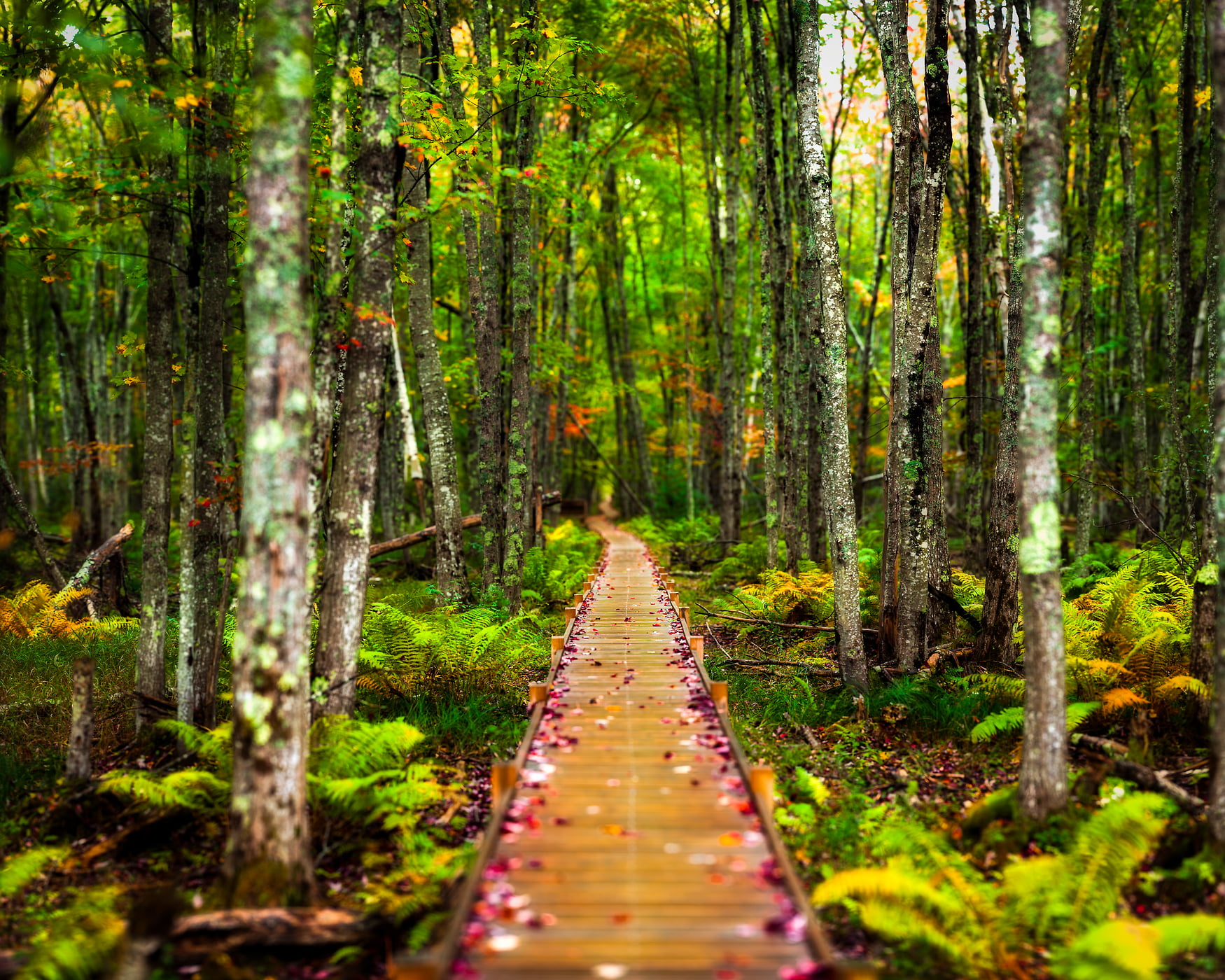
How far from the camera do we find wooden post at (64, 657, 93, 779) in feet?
18.5

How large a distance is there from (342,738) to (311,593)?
1147 millimetres

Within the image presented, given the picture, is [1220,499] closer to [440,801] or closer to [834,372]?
[834,372]

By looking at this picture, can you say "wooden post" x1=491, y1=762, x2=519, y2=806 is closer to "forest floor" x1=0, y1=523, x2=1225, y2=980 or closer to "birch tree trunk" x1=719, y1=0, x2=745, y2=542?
"forest floor" x1=0, y1=523, x2=1225, y2=980

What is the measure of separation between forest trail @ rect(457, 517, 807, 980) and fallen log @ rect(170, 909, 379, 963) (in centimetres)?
83

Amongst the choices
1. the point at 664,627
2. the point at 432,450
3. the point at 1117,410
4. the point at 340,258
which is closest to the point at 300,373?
the point at 340,258

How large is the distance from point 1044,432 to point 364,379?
16.7ft

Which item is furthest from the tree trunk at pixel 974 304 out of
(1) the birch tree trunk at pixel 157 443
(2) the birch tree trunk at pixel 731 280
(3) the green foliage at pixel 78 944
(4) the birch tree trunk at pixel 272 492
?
(3) the green foliage at pixel 78 944

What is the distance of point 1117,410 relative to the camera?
23953mm

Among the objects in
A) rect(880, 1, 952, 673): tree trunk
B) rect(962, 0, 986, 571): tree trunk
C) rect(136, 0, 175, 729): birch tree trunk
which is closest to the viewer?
rect(136, 0, 175, 729): birch tree trunk

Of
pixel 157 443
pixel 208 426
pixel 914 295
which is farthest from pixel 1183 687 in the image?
pixel 157 443

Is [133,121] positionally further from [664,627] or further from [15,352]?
[15,352]

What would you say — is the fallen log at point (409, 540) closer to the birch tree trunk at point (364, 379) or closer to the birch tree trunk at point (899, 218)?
the birch tree trunk at point (364, 379)

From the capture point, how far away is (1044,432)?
5059 mm

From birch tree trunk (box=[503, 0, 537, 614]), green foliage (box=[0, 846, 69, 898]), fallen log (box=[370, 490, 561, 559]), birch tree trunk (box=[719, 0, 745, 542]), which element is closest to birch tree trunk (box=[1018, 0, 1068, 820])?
green foliage (box=[0, 846, 69, 898])
